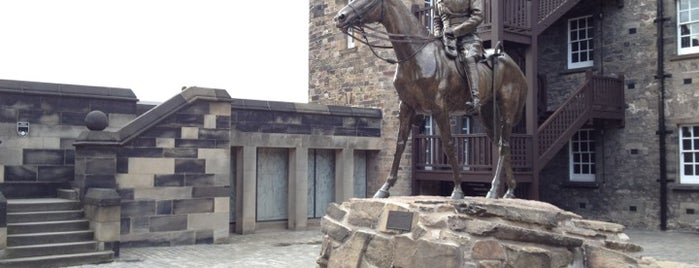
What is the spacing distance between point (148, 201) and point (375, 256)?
7.42 meters

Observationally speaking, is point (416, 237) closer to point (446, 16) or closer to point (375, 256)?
point (375, 256)

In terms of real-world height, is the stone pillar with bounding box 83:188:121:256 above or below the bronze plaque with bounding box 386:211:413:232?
below

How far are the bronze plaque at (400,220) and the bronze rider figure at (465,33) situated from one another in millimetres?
1796

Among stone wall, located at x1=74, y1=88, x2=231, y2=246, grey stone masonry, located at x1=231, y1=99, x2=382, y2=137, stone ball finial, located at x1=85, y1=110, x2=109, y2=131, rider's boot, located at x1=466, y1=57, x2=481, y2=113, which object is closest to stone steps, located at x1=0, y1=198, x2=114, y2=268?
stone wall, located at x1=74, y1=88, x2=231, y2=246

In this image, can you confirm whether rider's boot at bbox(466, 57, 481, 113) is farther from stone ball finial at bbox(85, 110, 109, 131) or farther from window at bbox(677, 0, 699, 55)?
window at bbox(677, 0, 699, 55)

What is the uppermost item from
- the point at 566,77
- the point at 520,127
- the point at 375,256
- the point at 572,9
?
the point at 572,9

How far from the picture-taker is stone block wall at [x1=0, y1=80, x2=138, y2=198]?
12594 millimetres

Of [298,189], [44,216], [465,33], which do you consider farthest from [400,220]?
[298,189]

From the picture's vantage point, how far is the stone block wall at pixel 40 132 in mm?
12594

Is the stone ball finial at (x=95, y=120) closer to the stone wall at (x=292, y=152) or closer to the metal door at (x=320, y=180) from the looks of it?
the stone wall at (x=292, y=152)

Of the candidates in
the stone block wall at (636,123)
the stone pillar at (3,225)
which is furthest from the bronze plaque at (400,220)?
the stone block wall at (636,123)

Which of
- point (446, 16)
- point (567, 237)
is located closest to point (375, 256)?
point (567, 237)

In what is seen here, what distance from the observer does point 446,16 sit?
27.3 ft

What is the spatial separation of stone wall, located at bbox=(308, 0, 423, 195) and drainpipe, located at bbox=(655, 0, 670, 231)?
6.56m
